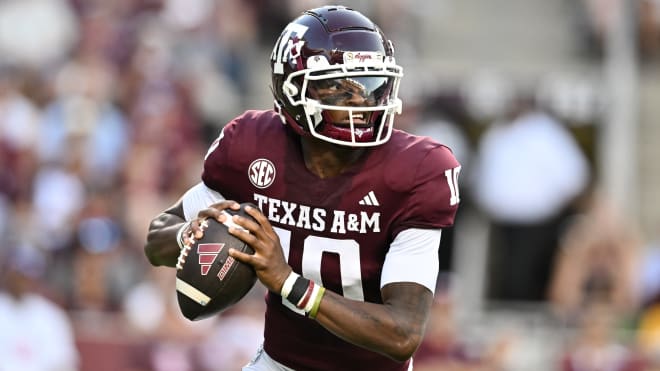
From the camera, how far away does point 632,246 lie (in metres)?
8.93

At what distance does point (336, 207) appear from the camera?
4.50 meters

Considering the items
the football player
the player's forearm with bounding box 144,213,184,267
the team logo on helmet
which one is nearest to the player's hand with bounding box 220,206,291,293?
the football player

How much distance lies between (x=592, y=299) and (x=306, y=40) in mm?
4743

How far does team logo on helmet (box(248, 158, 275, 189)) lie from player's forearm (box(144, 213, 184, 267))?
33cm

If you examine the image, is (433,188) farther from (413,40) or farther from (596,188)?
(413,40)

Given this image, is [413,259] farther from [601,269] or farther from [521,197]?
[521,197]

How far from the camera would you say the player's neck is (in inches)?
180

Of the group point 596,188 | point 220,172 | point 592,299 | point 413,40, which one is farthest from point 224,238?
point 413,40

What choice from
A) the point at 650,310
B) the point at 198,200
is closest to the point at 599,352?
the point at 650,310

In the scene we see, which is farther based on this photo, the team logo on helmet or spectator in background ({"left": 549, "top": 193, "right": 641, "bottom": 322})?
spectator in background ({"left": 549, "top": 193, "right": 641, "bottom": 322})

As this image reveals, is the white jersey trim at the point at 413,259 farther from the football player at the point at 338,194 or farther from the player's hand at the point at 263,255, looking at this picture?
the player's hand at the point at 263,255

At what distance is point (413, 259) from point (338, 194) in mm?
339

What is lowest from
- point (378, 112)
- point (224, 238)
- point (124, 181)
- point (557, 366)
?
point (557, 366)

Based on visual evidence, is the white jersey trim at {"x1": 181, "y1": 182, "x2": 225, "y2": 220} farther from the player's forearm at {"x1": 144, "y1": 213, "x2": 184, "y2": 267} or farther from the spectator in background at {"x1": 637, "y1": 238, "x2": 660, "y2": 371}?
the spectator in background at {"x1": 637, "y1": 238, "x2": 660, "y2": 371}
